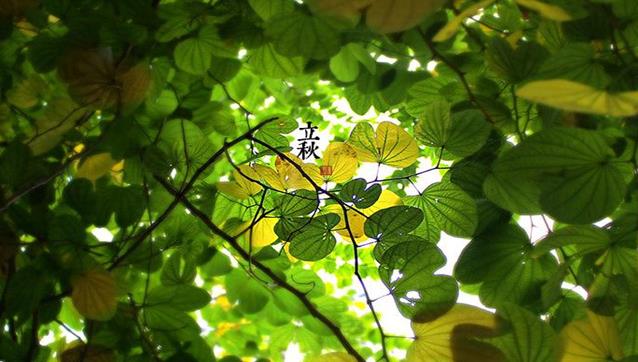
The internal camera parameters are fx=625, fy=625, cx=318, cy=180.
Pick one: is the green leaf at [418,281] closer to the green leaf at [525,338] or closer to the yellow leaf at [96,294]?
the green leaf at [525,338]

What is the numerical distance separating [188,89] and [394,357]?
707 mm

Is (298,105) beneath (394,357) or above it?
above

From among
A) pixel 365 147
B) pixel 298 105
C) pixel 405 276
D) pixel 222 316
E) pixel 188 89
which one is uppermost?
pixel 298 105

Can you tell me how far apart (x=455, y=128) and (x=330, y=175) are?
0.12 metres

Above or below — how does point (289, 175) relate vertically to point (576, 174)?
above

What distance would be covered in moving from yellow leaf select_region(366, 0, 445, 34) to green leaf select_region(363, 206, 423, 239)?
0.63 ft

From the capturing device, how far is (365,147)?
1.66 feet

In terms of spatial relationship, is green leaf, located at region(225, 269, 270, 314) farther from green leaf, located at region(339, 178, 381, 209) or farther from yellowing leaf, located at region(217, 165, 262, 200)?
green leaf, located at region(339, 178, 381, 209)

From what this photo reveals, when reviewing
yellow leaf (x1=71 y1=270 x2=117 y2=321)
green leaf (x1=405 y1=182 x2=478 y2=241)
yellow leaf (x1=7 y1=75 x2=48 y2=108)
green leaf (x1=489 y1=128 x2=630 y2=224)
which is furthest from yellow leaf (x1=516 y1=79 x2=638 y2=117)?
yellow leaf (x1=7 y1=75 x2=48 y2=108)

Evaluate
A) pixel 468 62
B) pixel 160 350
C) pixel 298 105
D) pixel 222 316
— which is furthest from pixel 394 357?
pixel 468 62

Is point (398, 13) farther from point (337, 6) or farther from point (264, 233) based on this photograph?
point (264, 233)

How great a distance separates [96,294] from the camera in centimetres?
58

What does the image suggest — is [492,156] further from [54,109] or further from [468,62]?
[54,109]

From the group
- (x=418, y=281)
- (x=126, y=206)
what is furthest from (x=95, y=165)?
(x=418, y=281)
